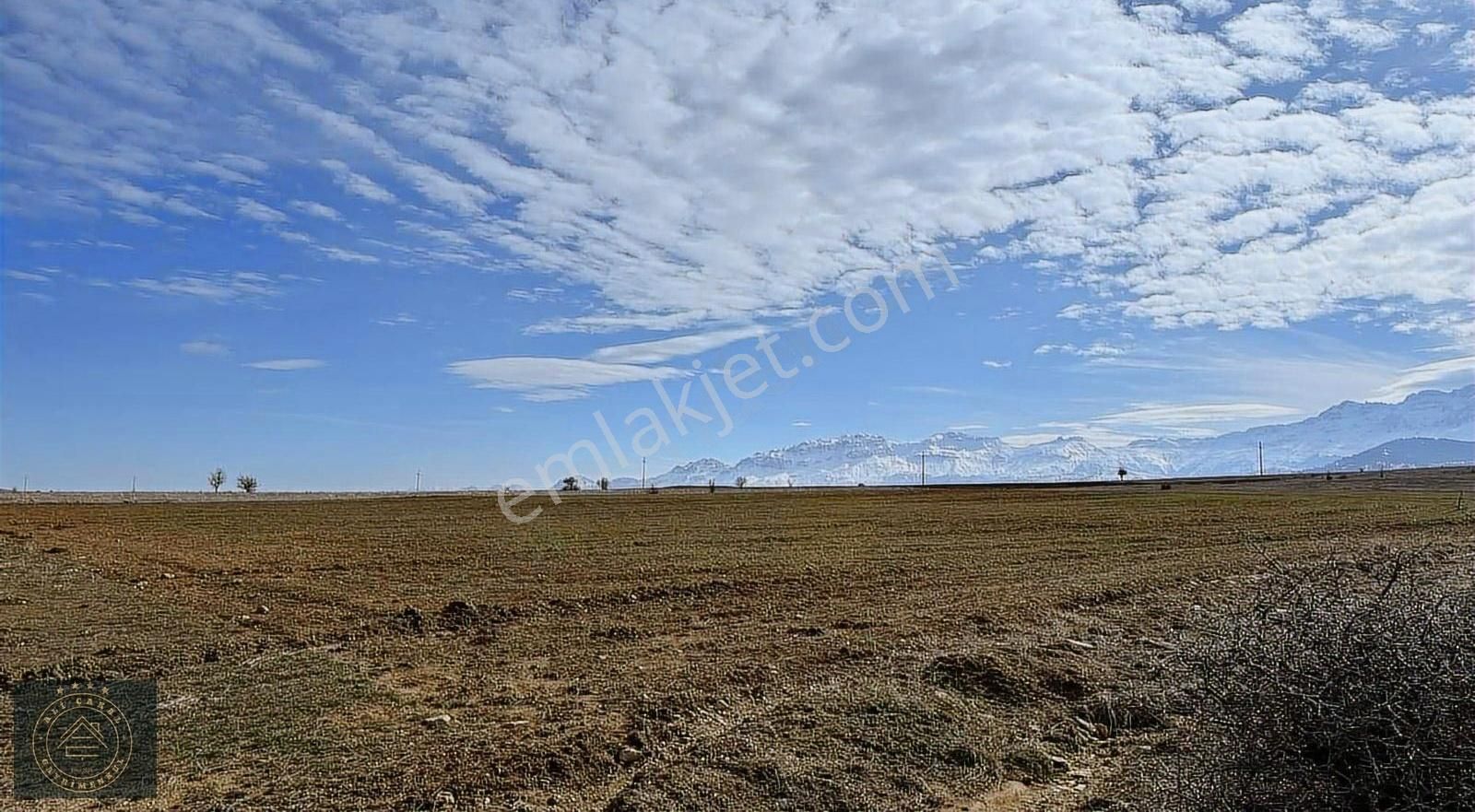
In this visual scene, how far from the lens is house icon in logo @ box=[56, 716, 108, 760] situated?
6.65 meters

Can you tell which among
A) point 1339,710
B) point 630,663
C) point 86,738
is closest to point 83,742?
point 86,738

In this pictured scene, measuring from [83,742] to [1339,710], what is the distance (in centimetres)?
809

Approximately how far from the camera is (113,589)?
1404 centimetres

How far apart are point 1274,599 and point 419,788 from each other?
541 cm

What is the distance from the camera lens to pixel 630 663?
31.1 feet

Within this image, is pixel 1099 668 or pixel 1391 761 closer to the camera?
pixel 1391 761

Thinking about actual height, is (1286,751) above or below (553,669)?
above

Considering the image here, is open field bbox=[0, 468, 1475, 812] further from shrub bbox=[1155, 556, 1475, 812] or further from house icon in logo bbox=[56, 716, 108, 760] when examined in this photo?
shrub bbox=[1155, 556, 1475, 812]

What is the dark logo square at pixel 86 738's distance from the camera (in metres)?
6.09

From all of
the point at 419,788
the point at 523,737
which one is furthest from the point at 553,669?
the point at 419,788

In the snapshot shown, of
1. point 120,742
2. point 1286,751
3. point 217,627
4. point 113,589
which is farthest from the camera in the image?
point 113,589

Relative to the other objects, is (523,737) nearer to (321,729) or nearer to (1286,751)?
(321,729)

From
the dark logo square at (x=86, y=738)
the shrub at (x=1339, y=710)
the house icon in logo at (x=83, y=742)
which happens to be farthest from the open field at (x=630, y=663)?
the shrub at (x=1339, y=710)

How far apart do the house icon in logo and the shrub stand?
7.14 meters
